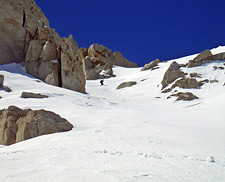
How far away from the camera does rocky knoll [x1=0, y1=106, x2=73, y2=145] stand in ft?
27.3

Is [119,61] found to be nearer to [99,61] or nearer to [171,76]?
[99,61]

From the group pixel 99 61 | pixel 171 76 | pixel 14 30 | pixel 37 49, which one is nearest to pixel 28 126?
pixel 171 76

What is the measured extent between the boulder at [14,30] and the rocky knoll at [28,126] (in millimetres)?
26808

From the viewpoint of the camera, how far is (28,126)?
8.34 meters

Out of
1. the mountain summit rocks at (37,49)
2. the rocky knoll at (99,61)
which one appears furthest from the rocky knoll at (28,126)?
the rocky knoll at (99,61)

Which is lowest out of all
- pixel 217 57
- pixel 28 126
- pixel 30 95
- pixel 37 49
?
pixel 28 126

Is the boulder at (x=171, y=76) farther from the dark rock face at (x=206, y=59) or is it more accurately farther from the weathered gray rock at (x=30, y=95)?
the weathered gray rock at (x=30, y=95)

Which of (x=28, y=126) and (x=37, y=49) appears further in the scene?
(x=37, y=49)

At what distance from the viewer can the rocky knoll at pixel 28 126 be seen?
328 inches

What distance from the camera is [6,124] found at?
9.52 m

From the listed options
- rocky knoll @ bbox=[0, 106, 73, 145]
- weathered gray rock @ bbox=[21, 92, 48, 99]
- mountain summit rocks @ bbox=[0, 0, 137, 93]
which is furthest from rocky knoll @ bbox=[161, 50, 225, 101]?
rocky knoll @ bbox=[0, 106, 73, 145]

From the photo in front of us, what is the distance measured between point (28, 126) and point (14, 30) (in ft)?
102

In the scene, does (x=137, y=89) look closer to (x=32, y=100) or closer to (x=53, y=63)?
(x=53, y=63)

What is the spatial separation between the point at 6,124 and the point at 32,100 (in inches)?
282
